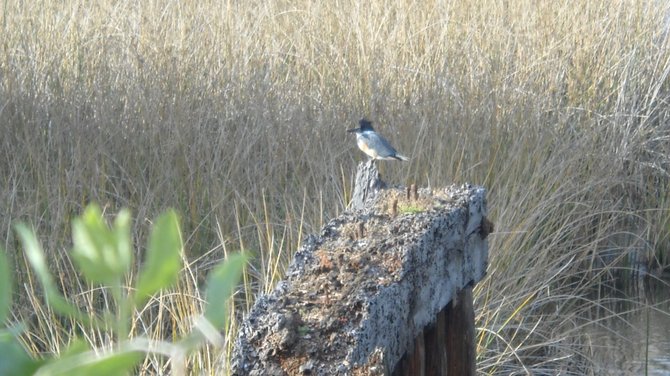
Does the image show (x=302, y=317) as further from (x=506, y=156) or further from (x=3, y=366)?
(x=506, y=156)

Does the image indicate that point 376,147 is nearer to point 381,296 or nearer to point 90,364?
point 381,296

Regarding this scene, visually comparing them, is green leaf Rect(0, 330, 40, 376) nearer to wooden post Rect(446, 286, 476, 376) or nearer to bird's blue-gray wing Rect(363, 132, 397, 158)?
wooden post Rect(446, 286, 476, 376)

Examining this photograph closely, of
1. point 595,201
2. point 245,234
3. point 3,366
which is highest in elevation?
point 3,366

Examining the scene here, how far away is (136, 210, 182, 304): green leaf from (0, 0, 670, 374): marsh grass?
2850mm

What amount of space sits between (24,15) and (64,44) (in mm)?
387

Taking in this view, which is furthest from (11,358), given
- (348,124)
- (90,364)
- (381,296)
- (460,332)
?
(348,124)

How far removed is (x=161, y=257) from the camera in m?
0.31

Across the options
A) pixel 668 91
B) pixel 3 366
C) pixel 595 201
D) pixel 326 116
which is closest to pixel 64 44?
pixel 326 116

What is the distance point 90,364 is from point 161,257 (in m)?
0.04

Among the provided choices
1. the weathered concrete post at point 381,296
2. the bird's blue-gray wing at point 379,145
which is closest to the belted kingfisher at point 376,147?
the bird's blue-gray wing at point 379,145

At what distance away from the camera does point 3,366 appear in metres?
0.30

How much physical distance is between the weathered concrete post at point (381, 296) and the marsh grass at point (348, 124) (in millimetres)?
1172

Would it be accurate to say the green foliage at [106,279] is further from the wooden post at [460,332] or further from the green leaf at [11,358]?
the wooden post at [460,332]

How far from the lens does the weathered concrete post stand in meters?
1.45
